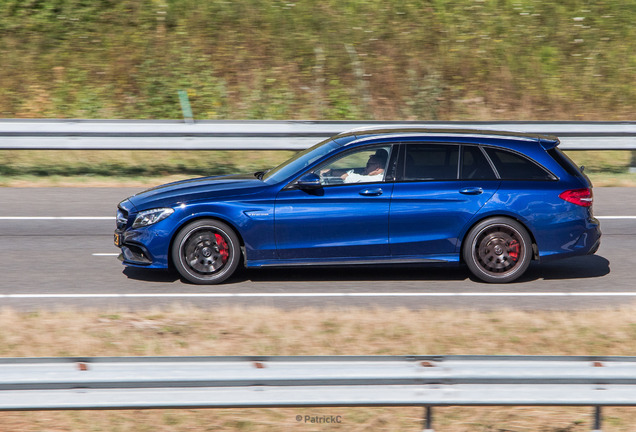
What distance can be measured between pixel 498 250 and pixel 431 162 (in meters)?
1.12

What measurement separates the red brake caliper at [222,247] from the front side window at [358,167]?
3.75 feet

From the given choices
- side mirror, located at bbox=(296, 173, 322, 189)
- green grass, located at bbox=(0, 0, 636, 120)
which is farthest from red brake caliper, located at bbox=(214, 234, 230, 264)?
green grass, located at bbox=(0, 0, 636, 120)

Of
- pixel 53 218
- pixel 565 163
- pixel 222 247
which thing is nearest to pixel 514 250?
pixel 565 163

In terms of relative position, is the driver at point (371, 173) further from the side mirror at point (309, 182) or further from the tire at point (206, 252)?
the tire at point (206, 252)

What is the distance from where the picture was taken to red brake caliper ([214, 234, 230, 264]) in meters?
8.48

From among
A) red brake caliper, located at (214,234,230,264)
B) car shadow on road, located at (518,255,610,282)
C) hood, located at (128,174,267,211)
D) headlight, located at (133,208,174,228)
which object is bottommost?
car shadow on road, located at (518,255,610,282)

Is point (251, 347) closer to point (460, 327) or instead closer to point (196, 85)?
point (460, 327)

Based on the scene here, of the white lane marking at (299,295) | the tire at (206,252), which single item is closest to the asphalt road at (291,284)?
the white lane marking at (299,295)

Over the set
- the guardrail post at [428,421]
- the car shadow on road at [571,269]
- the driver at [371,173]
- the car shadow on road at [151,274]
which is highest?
the driver at [371,173]

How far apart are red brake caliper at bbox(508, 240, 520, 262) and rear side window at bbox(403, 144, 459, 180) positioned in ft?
2.91

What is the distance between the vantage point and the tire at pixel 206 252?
27.7 ft

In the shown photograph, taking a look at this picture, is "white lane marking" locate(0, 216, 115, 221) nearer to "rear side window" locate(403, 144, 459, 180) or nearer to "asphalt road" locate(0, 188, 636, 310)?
"asphalt road" locate(0, 188, 636, 310)

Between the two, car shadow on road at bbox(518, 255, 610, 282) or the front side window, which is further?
car shadow on road at bbox(518, 255, 610, 282)

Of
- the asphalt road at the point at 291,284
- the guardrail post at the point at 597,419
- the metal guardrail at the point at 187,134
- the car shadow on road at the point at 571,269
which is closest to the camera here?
the guardrail post at the point at 597,419
